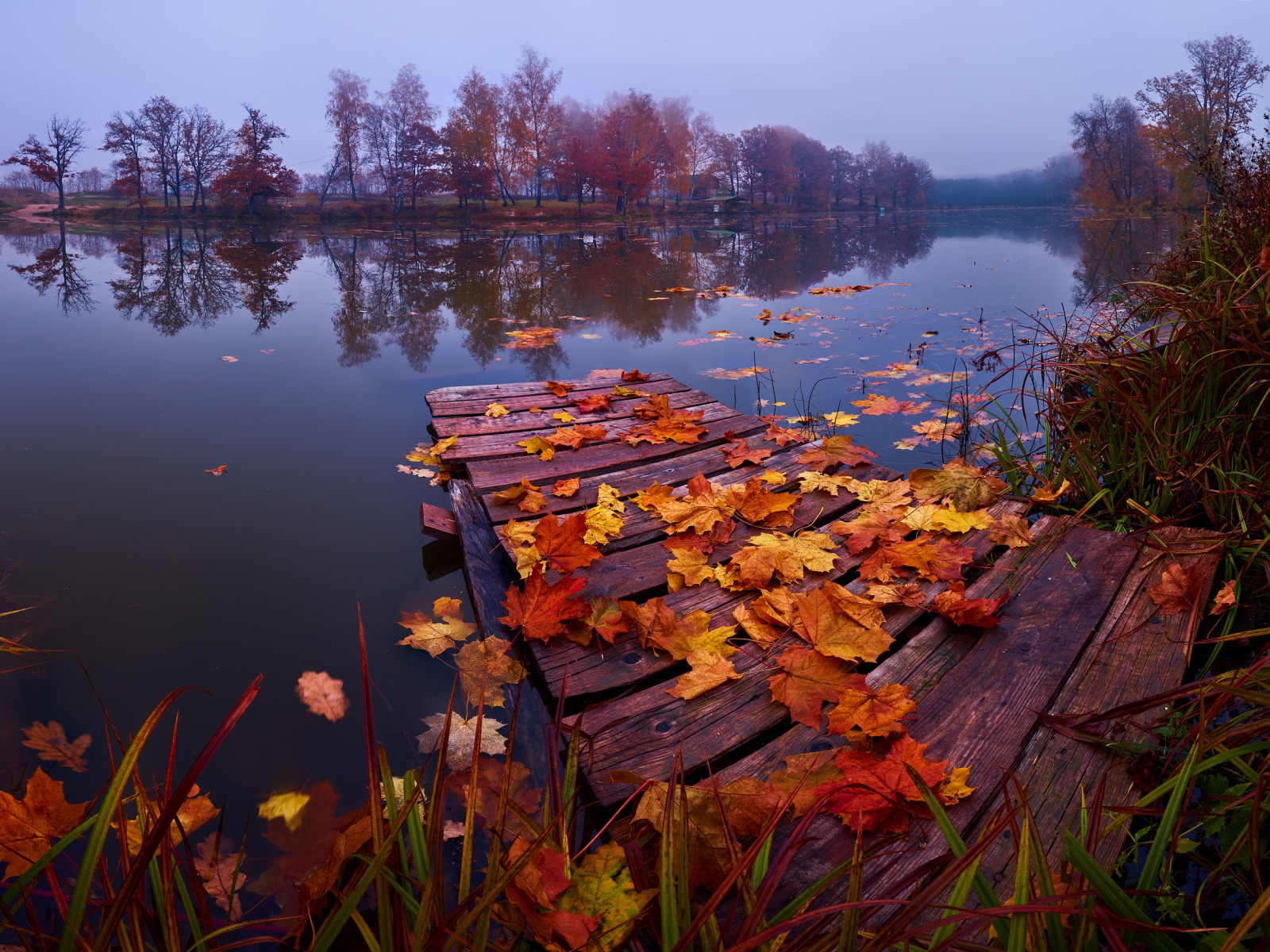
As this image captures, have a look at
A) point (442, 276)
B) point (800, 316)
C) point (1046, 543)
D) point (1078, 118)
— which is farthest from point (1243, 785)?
point (1078, 118)

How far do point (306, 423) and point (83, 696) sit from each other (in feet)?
8.97

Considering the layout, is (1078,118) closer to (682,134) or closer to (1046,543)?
(682,134)

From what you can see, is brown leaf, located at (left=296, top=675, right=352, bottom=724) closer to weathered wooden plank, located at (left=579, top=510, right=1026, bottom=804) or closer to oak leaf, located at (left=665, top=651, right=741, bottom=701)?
weathered wooden plank, located at (left=579, top=510, right=1026, bottom=804)

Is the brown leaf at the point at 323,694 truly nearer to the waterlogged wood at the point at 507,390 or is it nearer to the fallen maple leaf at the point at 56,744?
the fallen maple leaf at the point at 56,744

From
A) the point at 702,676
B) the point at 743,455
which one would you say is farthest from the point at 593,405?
the point at 702,676

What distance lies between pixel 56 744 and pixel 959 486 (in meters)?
3.16

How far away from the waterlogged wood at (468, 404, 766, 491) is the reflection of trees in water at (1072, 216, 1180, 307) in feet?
9.86

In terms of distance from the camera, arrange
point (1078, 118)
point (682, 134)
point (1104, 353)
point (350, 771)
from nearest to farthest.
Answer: point (350, 771)
point (1104, 353)
point (1078, 118)
point (682, 134)

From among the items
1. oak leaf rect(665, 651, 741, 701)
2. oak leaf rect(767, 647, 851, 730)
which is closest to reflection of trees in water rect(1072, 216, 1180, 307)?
oak leaf rect(767, 647, 851, 730)

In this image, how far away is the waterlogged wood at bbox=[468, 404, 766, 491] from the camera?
3.03 metres

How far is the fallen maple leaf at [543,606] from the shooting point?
6.31 feet

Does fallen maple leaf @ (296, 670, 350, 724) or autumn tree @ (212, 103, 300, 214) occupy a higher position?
autumn tree @ (212, 103, 300, 214)

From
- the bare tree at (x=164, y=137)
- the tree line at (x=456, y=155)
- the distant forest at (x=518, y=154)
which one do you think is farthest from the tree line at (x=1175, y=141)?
the bare tree at (x=164, y=137)

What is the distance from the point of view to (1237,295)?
2178mm
